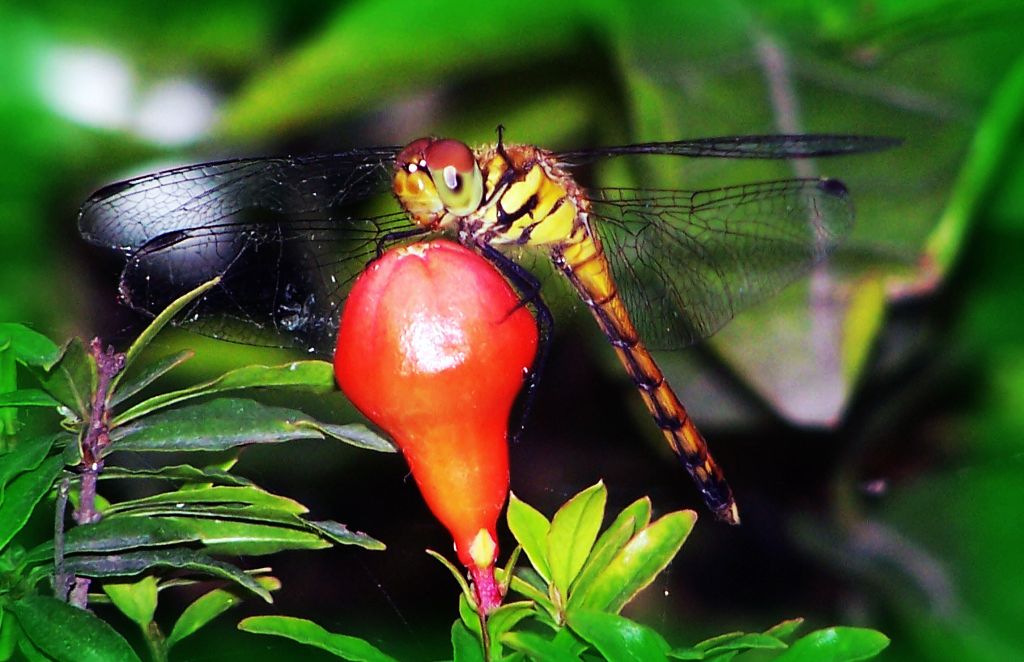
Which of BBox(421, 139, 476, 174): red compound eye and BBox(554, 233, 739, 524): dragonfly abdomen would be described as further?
BBox(554, 233, 739, 524): dragonfly abdomen

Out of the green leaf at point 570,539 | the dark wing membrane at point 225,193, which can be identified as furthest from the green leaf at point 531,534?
the dark wing membrane at point 225,193

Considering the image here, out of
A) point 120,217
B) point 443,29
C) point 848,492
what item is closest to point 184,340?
point 120,217

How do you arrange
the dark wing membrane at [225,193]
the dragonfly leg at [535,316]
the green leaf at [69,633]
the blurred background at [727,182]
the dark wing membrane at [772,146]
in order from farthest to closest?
1. the blurred background at [727,182]
2. the dark wing membrane at [772,146]
3. the dark wing membrane at [225,193]
4. the dragonfly leg at [535,316]
5. the green leaf at [69,633]

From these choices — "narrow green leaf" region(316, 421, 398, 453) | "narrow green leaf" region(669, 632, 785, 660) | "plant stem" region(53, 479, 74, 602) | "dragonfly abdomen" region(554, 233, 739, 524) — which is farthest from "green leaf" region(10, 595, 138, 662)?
"dragonfly abdomen" region(554, 233, 739, 524)

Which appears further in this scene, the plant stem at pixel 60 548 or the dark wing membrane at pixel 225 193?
the dark wing membrane at pixel 225 193

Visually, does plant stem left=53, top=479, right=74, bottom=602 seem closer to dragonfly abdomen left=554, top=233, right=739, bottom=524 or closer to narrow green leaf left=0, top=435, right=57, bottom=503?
narrow green leaf left=0, top=435, right=57, bottom=503

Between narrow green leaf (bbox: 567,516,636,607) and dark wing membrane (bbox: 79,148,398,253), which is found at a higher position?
dark wing membrane (bbox: 79,148,398,253)

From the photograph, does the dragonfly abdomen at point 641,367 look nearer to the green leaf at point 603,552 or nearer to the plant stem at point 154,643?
the green leaf at point 603,552
